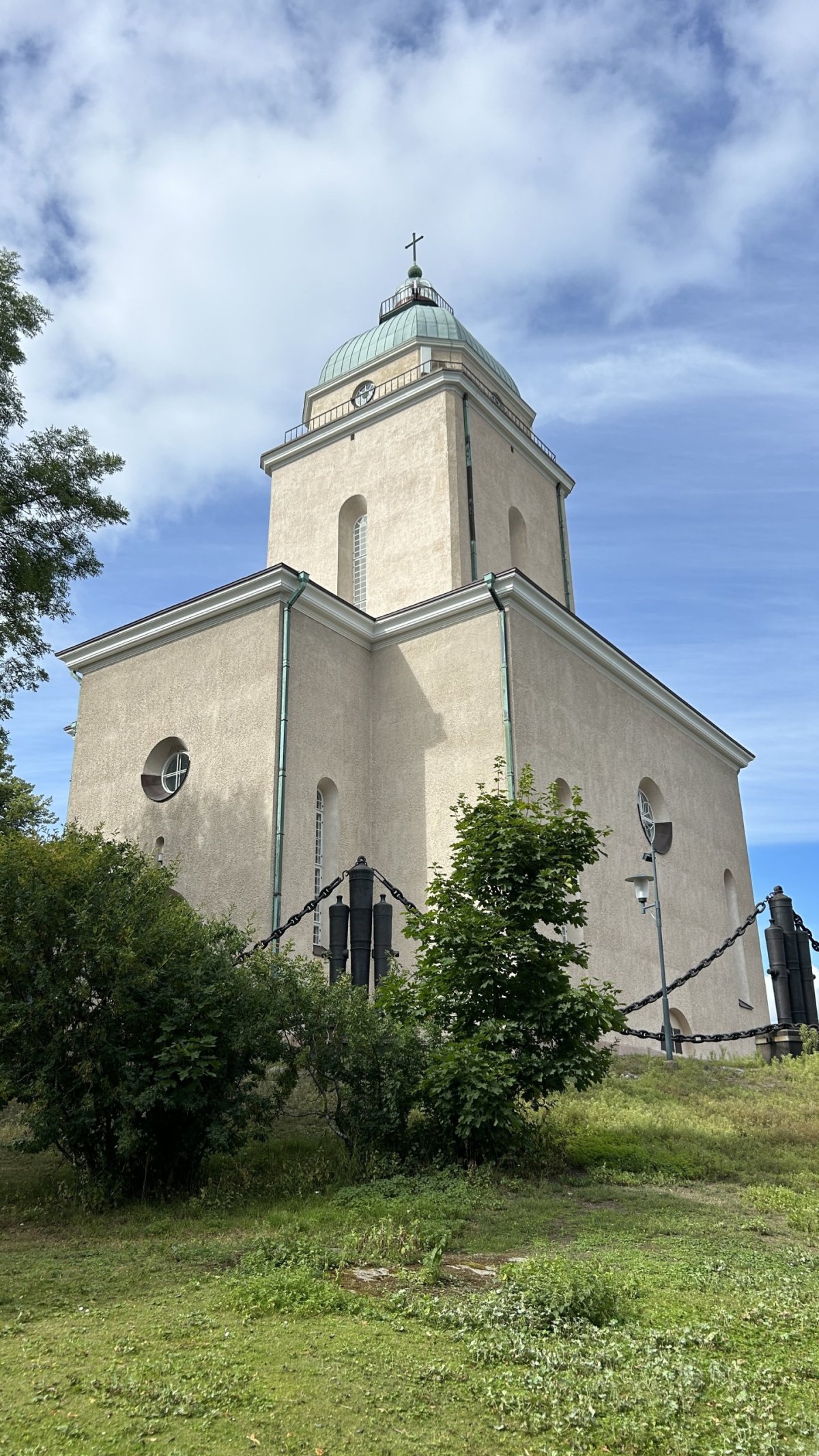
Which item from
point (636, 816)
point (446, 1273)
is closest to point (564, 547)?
point (636, 816)

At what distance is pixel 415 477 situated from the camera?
20906 millimetres

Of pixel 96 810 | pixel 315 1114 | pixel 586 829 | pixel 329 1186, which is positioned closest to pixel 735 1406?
pixel 329 1186

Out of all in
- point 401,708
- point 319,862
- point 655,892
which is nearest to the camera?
point 655,892

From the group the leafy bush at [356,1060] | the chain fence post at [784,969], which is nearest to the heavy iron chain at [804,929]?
the chain fence post at [784,969]

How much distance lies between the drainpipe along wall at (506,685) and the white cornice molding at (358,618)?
0.33 ft

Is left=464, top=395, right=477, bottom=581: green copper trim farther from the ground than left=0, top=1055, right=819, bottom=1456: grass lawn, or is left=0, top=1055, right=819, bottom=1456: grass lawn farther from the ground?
left=464, top=395, right=477, bottom=581: green copper trim

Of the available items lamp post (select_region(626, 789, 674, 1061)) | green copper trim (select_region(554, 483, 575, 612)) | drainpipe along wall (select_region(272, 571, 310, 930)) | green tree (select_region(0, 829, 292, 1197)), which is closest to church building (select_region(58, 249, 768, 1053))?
drainpipe along wall (select_region(272, 571, 310, 930))

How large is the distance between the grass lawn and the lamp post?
15.0ft

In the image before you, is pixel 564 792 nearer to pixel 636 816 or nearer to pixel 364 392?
pixel 636 816

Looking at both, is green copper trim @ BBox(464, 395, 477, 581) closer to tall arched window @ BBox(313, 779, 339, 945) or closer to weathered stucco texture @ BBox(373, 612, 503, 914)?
weathered stucco texture @ BBox(373, 612, 503, 914)

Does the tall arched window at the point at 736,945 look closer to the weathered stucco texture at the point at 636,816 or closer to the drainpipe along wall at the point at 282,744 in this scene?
the weathered stucco texture at the point at 636,816

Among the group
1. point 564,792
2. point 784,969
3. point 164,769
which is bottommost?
point 784,969

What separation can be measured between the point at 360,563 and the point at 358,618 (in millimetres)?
3566

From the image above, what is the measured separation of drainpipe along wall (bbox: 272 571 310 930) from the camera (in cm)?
1533
